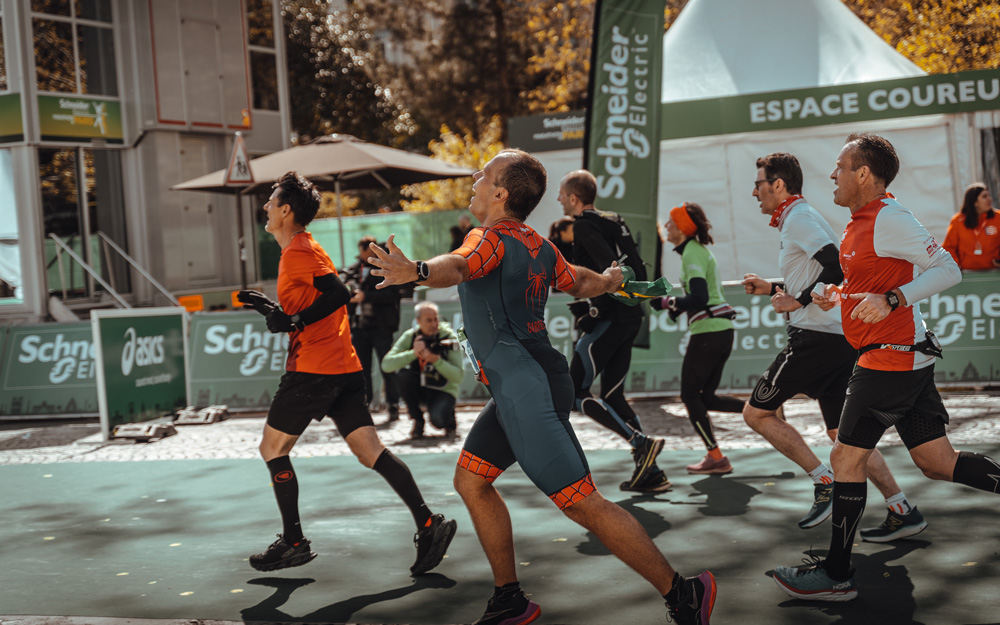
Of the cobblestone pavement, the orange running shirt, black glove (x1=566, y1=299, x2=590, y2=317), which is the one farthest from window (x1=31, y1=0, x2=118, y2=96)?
the orange running shirt

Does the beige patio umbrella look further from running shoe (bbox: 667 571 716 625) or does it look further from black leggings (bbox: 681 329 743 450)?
running shoe (bbox: 667 571 716 625)

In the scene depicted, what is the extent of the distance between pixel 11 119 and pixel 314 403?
41.6 ft

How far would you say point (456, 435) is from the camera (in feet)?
30.2

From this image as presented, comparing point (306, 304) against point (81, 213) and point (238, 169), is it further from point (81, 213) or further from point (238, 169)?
point (81, 213)

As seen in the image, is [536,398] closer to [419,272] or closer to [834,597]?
[419,272]

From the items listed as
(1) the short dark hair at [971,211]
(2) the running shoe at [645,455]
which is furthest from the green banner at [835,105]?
(2) the running shoe at [645,455]

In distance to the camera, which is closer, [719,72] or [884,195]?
[884,195]

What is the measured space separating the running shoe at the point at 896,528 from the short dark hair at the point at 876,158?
180 cm

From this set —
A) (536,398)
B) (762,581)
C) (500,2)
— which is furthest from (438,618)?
(500,2)

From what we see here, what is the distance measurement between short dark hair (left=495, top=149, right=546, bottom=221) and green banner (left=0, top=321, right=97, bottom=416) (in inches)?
352

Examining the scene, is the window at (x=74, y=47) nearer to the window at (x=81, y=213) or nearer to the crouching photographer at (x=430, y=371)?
the window at (x=81, y=213)

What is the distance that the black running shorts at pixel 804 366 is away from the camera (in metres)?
5.27

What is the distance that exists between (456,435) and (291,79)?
3068cm

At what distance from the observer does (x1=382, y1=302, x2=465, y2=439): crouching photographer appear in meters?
9.17
